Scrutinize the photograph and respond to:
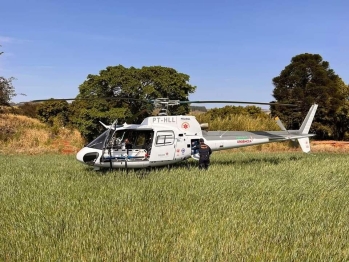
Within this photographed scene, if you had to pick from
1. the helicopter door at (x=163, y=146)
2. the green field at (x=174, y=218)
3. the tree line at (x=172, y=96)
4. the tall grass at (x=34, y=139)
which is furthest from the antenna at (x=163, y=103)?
the tall grass at (x=34, y=139)

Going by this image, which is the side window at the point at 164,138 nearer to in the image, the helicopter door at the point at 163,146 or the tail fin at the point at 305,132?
the helicopter door at the point at 163,146

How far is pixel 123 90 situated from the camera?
27.2m

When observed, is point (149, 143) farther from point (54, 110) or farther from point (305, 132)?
point (54, 110)

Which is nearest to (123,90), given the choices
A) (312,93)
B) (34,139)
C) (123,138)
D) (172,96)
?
(172,96)

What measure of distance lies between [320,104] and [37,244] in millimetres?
37037

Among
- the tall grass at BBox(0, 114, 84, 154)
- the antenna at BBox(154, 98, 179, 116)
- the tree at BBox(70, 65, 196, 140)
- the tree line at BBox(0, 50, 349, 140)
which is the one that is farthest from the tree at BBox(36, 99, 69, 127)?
the antenna at BBox(154, 98, 179, 116)

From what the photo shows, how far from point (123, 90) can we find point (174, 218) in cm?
2163

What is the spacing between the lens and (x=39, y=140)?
2761 cm

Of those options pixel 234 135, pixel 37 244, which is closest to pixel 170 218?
pixel 37 244

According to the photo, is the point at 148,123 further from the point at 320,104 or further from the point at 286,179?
the point at 320,104

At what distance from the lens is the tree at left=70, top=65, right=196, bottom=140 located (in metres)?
27.0

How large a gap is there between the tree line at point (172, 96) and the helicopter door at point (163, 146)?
44.5ft

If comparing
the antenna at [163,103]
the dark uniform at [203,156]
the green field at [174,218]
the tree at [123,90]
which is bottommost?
the green field at [174,218]

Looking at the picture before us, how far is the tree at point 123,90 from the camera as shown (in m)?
27.0
